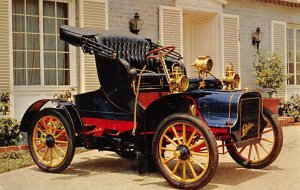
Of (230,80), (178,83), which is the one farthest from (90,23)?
(178,83)

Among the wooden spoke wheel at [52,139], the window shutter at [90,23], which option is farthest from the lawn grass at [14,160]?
the window shutter at [90,23]

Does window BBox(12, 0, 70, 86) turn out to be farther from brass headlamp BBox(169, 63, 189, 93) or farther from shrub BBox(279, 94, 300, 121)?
shrub BBox(279, 94, 300, 121)

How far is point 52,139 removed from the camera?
6.42 metres

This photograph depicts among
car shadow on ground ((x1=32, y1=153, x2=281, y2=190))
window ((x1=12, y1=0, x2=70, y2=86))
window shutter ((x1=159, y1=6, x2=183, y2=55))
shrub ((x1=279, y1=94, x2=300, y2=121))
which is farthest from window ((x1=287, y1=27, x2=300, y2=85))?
car shadow on ground ((x1=32, y1=153, x2=281, y2=190))

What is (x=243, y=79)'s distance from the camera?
45.2 feet

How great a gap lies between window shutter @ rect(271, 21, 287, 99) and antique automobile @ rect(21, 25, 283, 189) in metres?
8.35

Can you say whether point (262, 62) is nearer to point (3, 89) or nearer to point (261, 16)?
point (261, 16)

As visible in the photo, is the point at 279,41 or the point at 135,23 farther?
the point at 279,41

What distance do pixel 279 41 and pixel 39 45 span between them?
7750 mm

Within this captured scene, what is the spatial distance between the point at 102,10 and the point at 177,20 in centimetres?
225

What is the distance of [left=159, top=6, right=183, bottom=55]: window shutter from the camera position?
11672mm

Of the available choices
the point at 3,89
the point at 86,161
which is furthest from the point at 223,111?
the point at 3,89

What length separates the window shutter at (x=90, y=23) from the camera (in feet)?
33.2

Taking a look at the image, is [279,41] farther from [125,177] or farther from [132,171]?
[125,177]
